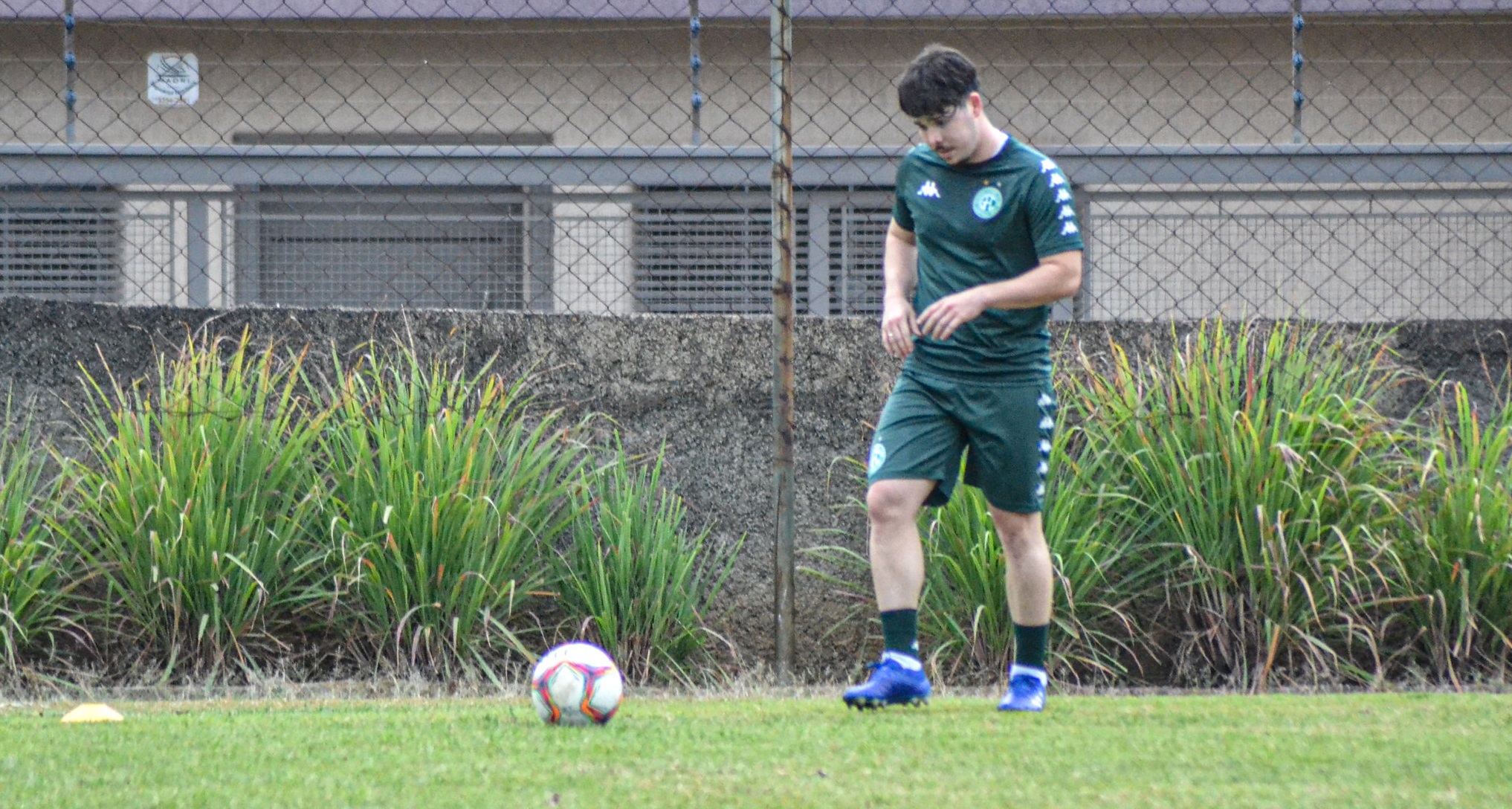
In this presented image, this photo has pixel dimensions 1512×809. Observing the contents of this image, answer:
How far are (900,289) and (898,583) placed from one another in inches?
29.7

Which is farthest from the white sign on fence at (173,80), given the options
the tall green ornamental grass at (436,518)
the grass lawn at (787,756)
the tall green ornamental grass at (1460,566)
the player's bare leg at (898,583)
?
the tall green ornamental grass at (1460,566)

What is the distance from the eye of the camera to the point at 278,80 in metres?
9.38

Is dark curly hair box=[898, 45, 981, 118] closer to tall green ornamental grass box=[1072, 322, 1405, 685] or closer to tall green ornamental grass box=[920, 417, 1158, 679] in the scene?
tall green ornamental grass box=[920, 417, 1158, 679]

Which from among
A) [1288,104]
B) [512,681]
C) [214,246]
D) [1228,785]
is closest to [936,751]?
[1228,785]

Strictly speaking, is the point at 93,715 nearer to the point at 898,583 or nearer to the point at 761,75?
the point at 898,583

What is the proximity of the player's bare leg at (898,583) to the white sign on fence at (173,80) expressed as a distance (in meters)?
6.75

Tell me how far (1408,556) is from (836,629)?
71.1 inches

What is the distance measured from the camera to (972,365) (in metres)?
3.70

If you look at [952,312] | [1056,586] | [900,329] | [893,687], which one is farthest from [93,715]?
[1056,586]

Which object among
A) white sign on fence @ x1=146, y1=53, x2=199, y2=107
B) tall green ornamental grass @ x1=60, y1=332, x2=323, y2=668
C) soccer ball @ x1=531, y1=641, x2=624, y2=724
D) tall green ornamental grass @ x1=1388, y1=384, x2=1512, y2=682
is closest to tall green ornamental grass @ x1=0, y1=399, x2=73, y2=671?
tall green ornamental grass @ x1=60, y1=332, x2=323, y2=668

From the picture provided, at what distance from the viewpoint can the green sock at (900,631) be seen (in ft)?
11.8

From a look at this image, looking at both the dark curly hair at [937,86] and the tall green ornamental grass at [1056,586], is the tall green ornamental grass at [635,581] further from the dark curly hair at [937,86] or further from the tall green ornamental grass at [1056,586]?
the dark curly hair at [937,86]

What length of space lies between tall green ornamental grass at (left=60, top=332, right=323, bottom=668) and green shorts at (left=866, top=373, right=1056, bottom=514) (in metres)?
1.94

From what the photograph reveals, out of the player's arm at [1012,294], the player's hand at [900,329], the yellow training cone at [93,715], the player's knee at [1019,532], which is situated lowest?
the yellow training cone at [93,715]
